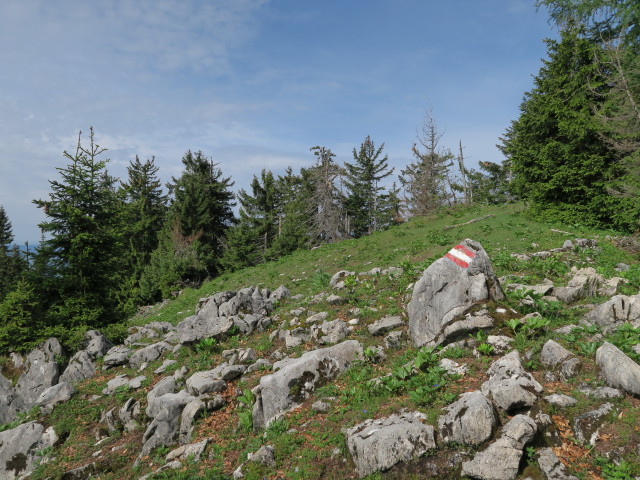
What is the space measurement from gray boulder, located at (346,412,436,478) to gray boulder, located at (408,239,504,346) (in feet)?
10.4

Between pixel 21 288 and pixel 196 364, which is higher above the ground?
pixel 21 288

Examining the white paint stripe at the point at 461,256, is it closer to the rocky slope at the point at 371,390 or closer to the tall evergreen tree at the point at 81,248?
the rocky slope at the point at 371,390

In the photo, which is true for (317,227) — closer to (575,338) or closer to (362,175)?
(362,175)

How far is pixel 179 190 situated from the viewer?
43281 mm

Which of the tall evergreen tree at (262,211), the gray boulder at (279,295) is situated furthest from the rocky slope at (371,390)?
the tall evergreen tree at (262,211)

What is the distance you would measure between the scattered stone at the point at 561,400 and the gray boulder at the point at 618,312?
3.34 meters

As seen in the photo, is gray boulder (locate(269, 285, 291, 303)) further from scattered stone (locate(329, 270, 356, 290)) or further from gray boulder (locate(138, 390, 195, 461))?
gray boulder (locate(138, 390, 195, 461))

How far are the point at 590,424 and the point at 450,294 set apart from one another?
4.26m

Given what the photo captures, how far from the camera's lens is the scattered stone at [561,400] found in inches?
254

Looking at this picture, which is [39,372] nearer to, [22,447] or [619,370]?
[22,447]

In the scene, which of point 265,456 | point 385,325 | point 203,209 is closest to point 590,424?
point 385,325

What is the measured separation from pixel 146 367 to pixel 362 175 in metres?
42.6

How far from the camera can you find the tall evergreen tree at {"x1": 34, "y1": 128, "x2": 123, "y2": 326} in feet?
54.7

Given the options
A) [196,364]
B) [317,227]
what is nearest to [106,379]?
[196,364]
